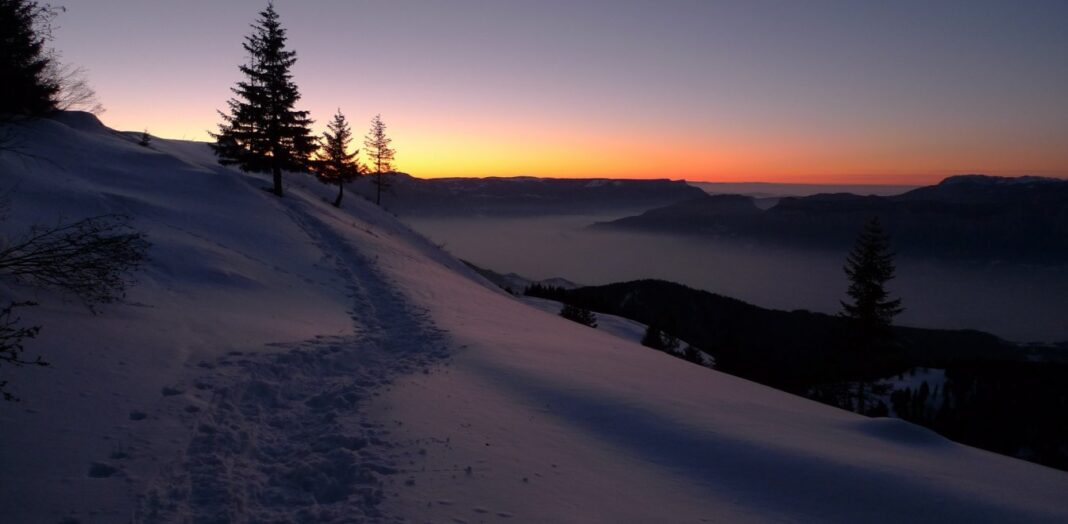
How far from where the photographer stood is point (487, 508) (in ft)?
16.1

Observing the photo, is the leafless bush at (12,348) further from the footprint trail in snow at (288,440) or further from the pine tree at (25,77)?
the pine tree at (25,77)

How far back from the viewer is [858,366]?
33.0 metres

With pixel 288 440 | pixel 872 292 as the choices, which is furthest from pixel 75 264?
pixel 872 292

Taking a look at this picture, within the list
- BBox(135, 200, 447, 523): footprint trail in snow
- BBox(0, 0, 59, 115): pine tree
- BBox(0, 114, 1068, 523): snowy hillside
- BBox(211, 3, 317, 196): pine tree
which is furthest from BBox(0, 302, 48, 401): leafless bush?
BBox(211, 3, 317, 196): pine tree

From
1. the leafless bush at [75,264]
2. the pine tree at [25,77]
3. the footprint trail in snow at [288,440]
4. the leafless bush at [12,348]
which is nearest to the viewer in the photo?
the footprint trail in snow at [288,440]

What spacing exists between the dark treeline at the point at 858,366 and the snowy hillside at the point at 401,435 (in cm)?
2730

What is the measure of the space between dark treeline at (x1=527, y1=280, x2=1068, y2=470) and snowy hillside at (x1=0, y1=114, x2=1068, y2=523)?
1075 inches

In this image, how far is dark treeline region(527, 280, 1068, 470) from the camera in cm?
3509

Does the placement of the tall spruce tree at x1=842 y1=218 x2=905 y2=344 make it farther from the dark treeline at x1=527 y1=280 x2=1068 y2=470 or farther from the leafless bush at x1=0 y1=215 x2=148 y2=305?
the leafless bush at x1=0 y1=215 x2=148 y2=305

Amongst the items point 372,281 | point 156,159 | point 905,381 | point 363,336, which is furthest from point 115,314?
point 905,381

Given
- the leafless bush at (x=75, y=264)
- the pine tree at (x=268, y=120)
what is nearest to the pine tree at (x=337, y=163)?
the pine tree at (x=268, y=120)

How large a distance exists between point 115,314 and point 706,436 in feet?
31.2

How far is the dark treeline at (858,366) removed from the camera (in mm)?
35094

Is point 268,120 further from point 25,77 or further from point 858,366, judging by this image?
point 858,366
